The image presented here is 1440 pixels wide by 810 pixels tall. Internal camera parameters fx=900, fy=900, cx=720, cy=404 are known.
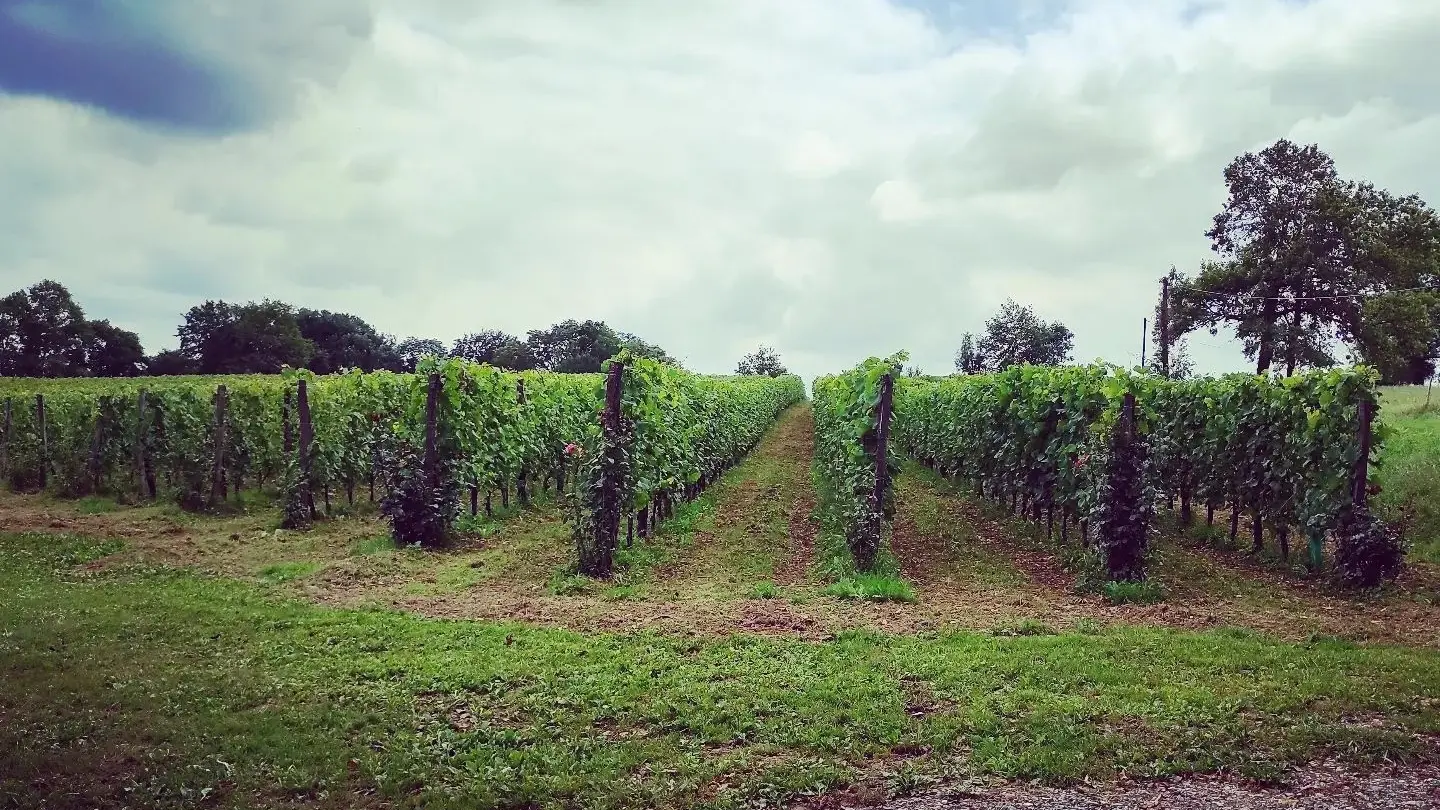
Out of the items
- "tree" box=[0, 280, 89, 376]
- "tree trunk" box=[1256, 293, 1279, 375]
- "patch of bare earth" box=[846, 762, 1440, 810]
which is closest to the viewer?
"patch of bare earth" box=[846, 762, 1440, 810]

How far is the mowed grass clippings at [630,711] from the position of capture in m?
4.98

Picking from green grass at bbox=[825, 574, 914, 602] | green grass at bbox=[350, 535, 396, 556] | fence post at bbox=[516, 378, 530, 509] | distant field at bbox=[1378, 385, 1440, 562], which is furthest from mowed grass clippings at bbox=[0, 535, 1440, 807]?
fence post at bbox=[516, 378, 530, 509]

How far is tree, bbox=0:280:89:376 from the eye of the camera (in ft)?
173

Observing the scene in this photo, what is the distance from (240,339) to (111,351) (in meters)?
9.31

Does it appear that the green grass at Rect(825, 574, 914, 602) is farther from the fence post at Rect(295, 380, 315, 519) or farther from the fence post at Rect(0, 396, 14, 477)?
the fence post at Rect(0, 396, 14, 477)

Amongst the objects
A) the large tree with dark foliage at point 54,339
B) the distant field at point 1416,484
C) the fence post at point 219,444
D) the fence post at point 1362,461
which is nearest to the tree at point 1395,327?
the distant field at point 1416,484

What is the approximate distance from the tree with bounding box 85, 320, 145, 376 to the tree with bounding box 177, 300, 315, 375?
601 cm

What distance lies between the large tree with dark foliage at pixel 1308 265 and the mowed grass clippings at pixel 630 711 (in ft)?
129

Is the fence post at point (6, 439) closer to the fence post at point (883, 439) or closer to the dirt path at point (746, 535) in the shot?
the dirt path at point (746, 535)


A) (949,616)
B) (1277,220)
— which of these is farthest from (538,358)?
(949,616)

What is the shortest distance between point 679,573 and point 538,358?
74.4m

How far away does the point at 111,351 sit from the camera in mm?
61156

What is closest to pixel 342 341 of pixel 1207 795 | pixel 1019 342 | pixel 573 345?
pixel 573 345

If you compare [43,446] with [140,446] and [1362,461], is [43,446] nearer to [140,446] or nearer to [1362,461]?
[140,446]
